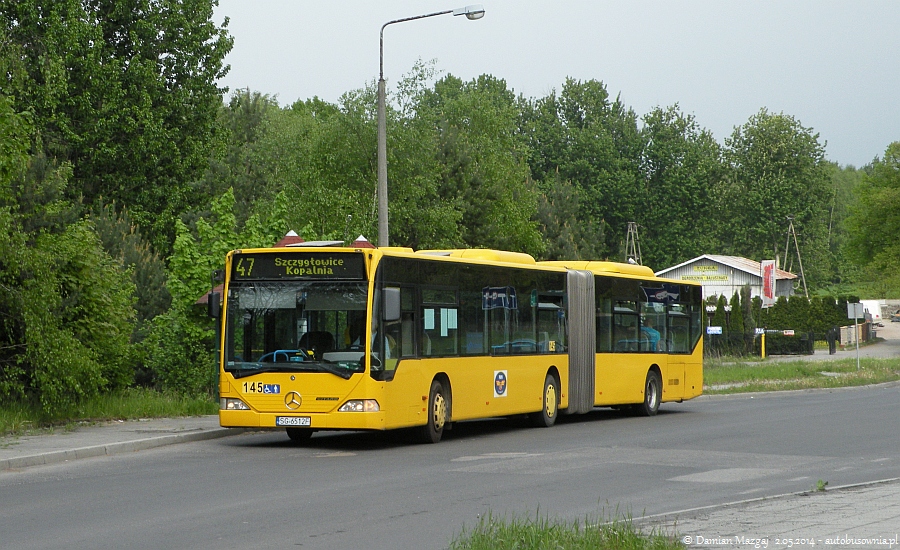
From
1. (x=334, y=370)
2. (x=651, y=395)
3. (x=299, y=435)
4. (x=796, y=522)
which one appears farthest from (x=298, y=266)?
(x=651, y=395)

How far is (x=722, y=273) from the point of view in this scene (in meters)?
96.6

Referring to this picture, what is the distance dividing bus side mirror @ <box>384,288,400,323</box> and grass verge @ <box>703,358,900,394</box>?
19885 millimetres

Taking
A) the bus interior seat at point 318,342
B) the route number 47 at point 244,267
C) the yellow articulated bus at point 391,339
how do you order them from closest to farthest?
the yellow articulated bus at point 391,339, the bus interior seat at point 318,342, the route number 47 at point 244,267

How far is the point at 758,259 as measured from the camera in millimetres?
113250

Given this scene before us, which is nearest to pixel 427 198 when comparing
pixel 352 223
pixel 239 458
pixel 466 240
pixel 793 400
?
pixel 466 240

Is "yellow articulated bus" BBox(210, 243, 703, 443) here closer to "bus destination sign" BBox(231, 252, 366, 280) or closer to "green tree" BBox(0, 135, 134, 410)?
"bus destination sign" BBox(231, 252, 366, 280)

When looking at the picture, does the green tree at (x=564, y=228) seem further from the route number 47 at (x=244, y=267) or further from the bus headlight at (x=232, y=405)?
the bus headlight at (x=232, y=405)

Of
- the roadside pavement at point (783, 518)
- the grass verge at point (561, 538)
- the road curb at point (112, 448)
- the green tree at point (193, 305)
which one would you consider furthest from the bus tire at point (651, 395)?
the grass verge at point (561, 538)

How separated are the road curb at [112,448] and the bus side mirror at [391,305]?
12.2 ft

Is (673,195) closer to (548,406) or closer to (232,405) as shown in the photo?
(548,406)

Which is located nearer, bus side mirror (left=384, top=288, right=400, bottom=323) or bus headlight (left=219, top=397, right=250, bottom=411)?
bus side mirror (left=384, top=288, right=400, bottom=323)

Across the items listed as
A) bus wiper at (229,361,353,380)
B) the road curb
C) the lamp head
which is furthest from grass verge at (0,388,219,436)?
the lamp head

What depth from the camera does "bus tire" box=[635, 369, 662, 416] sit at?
2673 cm

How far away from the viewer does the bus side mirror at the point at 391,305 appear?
17703 millimetres
